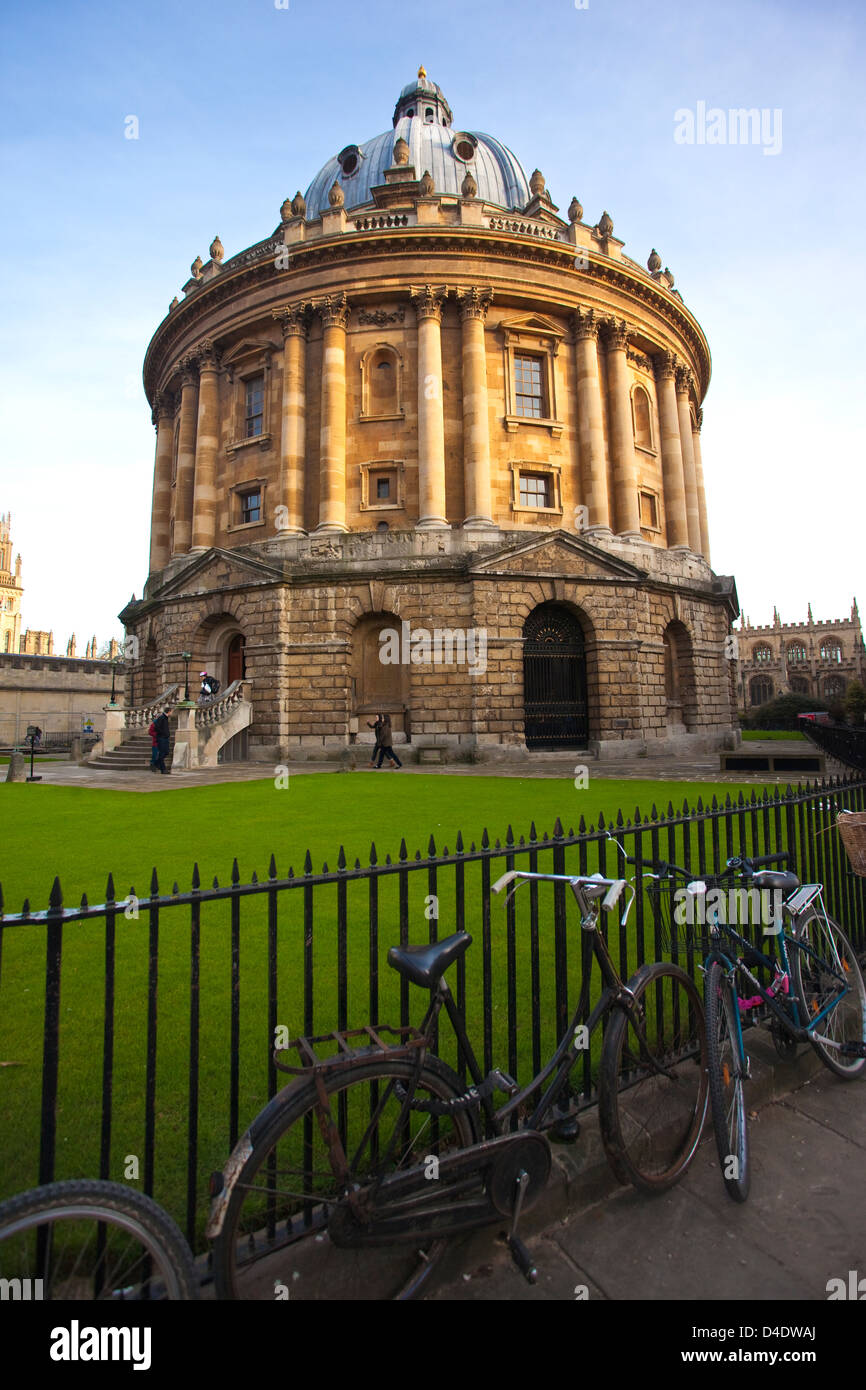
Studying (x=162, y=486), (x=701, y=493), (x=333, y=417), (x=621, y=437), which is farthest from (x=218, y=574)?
(x=701, y=493)

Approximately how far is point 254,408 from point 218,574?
7.80m

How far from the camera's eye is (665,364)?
29250 mm

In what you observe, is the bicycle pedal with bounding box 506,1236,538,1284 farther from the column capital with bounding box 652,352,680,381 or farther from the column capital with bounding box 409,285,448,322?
the column capital with bounding box 652,352,680,381

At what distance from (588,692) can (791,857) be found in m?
20.2

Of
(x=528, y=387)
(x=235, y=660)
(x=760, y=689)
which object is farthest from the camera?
(x=760, y=689)

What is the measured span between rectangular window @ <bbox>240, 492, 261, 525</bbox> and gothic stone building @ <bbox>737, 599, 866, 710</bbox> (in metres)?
67.0

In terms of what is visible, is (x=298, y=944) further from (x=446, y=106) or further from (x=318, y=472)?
(x=446, y=106)

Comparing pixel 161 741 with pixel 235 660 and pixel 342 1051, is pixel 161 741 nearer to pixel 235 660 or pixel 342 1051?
pixel 235 660

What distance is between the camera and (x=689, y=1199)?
8.90ft

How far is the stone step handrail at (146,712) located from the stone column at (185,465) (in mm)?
8113

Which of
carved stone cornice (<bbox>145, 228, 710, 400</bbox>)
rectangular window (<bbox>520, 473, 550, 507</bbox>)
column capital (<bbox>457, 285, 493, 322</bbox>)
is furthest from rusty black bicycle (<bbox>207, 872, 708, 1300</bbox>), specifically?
carved stone cornice (<bbox>145, 228, 710, 400</bbox>)

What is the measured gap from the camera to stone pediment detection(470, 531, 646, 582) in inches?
874

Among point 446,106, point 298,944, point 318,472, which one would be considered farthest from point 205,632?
point 446,106

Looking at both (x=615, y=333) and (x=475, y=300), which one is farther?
(x=615, y=333)
